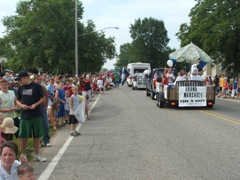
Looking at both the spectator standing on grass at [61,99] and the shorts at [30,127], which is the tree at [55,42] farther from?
the shorts at [30,127]

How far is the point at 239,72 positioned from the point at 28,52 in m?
28.2

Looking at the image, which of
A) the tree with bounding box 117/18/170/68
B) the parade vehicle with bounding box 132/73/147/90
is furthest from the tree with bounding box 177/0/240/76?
the tree with bounding box 117/18/170/68

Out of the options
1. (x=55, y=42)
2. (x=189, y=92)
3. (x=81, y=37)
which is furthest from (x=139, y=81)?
(x=189, y=92)

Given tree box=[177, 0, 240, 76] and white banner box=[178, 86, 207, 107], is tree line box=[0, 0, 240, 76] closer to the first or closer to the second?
tree box=[177, 0, 240, 76]

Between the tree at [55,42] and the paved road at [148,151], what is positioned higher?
the tree at [55,42]

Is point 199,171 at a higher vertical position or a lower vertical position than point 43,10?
lower

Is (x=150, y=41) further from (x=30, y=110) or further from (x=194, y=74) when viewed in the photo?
(x=30, y=110)

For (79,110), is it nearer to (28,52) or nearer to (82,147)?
(82,147)

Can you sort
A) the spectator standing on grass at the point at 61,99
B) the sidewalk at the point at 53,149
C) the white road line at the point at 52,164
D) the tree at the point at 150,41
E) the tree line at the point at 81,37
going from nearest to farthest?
the white road line at the point at 52,164 < the sidewalk at the point at 53,149 < the spectator standing on grass at the point at 61,99 < the tree line at the point at 81,37 < the tree at the point at 150,41

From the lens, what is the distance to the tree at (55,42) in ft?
171

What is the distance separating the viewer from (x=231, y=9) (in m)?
46.2

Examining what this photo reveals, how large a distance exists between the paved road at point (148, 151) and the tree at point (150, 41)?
90704 mm

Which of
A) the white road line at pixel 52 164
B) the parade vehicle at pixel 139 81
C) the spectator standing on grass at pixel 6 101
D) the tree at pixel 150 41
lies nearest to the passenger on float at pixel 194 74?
the white road line at pixel 52 164

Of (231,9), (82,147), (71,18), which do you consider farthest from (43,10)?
(82,147)
